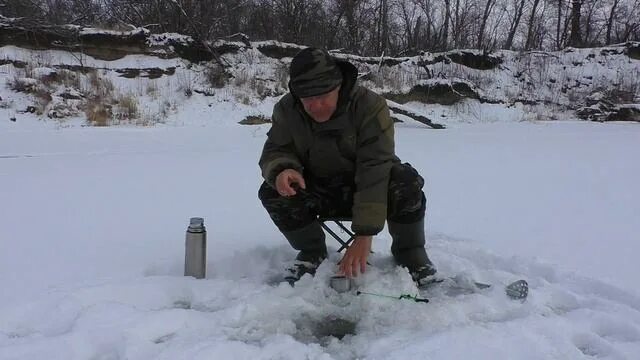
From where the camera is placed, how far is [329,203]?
83.9 inches

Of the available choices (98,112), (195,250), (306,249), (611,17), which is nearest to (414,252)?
(306,249)

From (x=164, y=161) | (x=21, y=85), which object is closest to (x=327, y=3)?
(x=21, y=85)

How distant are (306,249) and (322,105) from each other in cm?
65

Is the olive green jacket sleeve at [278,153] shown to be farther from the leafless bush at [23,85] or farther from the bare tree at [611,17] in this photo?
the bare tree at [611,17]

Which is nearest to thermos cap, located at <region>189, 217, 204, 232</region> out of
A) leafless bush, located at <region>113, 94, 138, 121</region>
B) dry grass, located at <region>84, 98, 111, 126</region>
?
dry grass, located at <region>84, 98, 111, 126</region>

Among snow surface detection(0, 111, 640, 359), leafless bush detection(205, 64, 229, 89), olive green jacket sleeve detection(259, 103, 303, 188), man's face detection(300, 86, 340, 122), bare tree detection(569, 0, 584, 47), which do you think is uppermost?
bare tree detection(569, 0, 584, 47)

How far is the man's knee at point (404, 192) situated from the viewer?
1.99 m

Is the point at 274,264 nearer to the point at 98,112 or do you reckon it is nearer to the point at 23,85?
the point at 98,112

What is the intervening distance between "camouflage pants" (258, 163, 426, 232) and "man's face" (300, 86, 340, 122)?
0.95ft

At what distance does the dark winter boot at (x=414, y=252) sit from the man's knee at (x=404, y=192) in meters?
0.08

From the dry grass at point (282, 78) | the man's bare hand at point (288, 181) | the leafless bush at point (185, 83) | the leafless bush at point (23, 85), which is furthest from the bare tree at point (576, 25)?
the man's bare hand at point (288, 181)

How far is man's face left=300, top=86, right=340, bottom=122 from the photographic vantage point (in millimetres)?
1885

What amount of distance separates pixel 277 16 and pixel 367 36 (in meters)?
3.15

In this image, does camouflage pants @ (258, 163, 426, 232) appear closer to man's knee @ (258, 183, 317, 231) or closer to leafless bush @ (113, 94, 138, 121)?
man's knee @ (258, 183, 317, 231)
